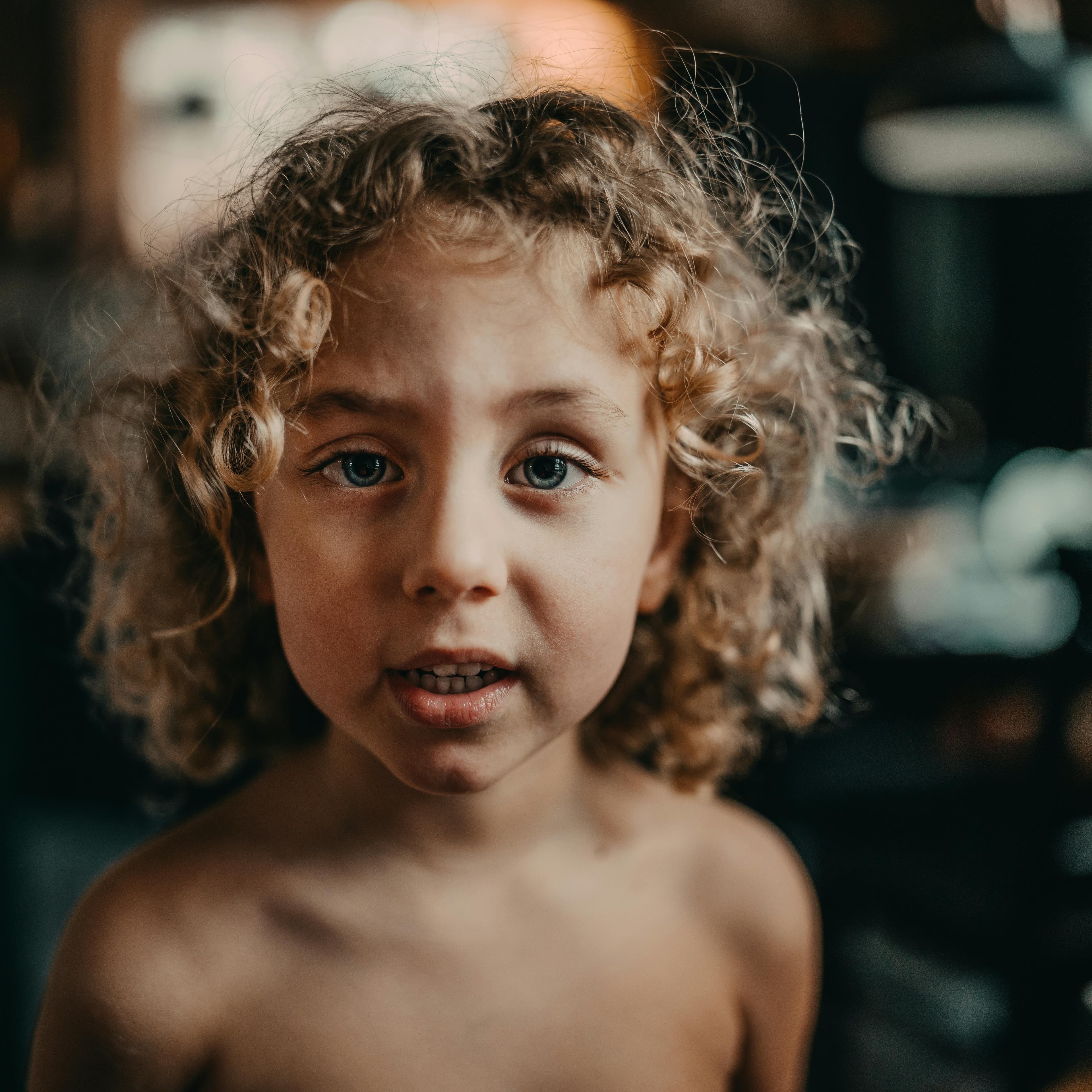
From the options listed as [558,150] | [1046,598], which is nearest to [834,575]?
[558,150]

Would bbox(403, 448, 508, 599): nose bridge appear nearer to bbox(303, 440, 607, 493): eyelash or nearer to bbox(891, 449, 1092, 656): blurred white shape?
bbox(303, 440, 607, 493): eyelash

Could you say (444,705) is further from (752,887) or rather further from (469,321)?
(752,887)

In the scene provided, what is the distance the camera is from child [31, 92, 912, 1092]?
0.46 metres

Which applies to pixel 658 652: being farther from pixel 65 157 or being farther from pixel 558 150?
pixel 65 157

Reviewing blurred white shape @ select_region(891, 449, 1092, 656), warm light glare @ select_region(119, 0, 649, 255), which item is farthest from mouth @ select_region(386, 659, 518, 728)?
warm light glare @ select_region(119, 0, 649, 255)

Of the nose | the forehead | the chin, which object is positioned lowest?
the chin

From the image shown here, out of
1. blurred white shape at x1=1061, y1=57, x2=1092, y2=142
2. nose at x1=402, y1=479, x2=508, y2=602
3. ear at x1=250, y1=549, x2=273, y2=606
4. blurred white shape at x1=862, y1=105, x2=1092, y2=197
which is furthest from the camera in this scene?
blurred white shape at x1=862, y1=105, x2=1092, y2=197

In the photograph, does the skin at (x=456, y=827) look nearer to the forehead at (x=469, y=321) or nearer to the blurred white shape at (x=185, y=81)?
the forehead at (x=469, y=321)

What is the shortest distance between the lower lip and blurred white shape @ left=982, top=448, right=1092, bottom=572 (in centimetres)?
131

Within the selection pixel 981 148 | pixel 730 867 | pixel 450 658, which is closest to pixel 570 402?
pixel 450 658

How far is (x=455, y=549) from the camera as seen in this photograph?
43 cm

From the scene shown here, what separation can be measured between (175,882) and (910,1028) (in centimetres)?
82

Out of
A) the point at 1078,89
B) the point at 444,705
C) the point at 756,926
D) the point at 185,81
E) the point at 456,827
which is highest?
the point at 185,81

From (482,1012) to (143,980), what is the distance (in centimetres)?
19
